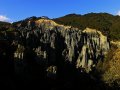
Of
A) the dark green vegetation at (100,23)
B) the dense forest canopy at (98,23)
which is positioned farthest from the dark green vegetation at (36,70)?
the dark green vegetation at (100,23)

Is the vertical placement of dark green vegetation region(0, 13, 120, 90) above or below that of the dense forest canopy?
below

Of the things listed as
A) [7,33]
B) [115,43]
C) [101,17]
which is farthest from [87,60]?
[101,17]

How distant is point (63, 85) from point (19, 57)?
13.9 m

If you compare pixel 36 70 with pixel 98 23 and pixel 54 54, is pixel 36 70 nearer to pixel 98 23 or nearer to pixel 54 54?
pixel 54 54

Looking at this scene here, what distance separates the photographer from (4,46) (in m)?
109

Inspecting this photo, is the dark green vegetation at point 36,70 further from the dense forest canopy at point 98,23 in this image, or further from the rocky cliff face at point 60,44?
the dense forest canopy at point 98,23

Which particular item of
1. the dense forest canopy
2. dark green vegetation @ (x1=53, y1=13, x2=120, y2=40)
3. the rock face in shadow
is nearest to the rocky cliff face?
the rock face in shadow

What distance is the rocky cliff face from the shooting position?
12135 cm

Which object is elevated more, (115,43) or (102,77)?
(115,43)

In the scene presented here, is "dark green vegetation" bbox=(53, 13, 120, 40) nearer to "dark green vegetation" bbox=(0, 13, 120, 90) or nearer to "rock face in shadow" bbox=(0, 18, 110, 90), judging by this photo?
"rock face in shadow" bbox=(0, 18, 110, 90)

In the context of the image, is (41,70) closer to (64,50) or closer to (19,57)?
(19,57)

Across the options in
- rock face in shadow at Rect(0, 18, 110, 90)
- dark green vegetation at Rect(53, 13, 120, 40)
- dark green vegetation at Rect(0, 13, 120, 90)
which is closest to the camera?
dark green vegetation at Rect(0, 13, 120, 90)

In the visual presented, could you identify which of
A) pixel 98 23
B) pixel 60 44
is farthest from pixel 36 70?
pixel 98 23

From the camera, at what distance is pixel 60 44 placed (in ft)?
458
